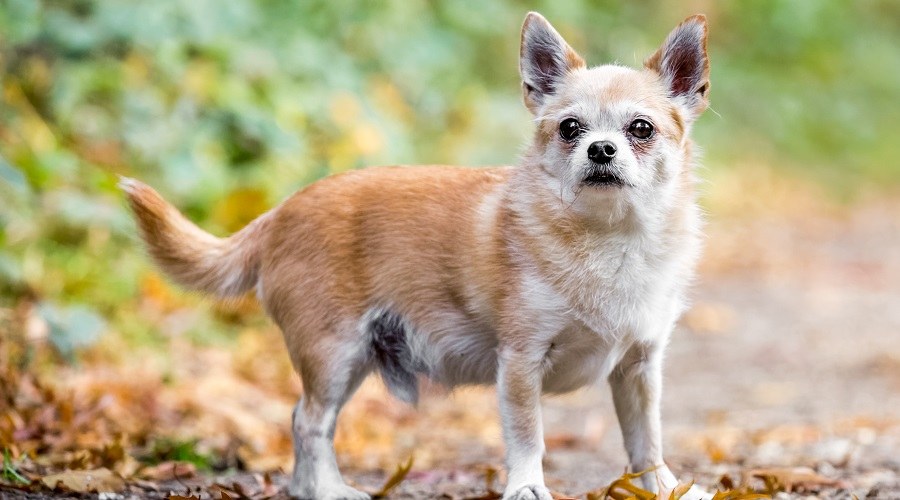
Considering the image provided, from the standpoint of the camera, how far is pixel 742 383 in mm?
7246

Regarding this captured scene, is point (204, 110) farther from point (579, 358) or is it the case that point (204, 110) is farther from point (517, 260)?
point (579, 358)

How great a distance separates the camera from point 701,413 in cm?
644

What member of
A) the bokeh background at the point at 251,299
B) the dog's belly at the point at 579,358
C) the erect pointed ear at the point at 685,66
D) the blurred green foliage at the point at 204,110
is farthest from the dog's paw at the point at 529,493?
the erect pointed ear at the point at 685,66

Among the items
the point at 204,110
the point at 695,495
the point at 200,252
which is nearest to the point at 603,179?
the point at 695,495

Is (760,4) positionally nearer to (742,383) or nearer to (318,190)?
(742,383)

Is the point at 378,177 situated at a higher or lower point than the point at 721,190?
higher

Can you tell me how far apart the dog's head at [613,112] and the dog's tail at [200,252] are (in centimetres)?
114

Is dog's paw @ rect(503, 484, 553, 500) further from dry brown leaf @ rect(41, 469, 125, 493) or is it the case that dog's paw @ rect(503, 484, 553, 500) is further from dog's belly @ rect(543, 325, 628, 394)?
dry brown leaf @ rect(41, 469, 125, 493)

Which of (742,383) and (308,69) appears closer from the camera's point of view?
(742,383)

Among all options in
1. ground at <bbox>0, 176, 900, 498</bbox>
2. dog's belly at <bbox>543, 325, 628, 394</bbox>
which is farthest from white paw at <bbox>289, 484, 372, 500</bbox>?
dog's belly at <bbox>543, 325, 628, 394</bbox>

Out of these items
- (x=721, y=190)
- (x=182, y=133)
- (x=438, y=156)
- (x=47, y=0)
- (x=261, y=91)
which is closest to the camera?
(x=47, y=0)

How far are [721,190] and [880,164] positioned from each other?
488 cm

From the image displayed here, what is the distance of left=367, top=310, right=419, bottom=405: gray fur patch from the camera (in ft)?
13.1

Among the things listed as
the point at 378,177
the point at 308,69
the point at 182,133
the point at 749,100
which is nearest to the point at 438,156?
the point at 308,69
